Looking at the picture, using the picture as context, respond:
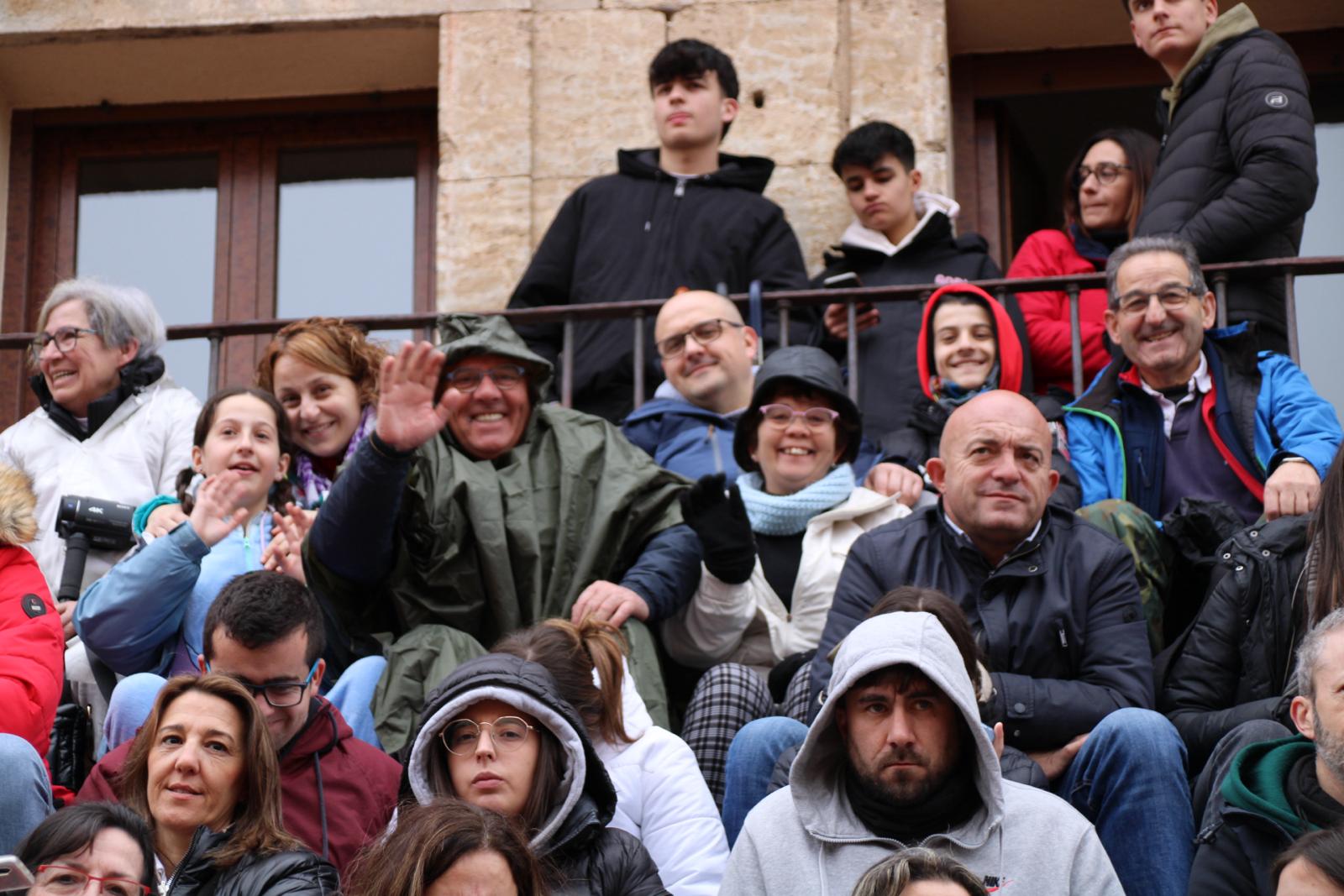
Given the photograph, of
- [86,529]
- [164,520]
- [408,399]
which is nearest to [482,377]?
[408,399]

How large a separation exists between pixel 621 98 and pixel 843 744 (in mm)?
5366

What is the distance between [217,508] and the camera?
21.7 feet

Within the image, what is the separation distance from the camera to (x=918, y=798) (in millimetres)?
5184

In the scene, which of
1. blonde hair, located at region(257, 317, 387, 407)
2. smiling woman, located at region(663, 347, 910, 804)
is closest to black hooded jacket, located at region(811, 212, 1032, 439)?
smiling woman, located at region(663, 347, 910, 804)

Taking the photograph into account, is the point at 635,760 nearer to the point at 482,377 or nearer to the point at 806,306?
the point at 482,377

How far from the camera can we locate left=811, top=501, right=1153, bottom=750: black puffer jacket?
5.95 meters

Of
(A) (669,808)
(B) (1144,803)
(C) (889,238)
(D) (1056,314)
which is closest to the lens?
(B) (1144,803)

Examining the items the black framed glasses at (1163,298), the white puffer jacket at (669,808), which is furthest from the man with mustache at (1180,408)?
the white puffer jacket at (669,808)

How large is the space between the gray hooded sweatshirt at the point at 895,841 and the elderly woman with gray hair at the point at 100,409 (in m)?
Answer: 3.16

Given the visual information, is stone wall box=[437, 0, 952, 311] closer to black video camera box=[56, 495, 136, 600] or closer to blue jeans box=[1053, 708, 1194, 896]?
black video camera box=[56, 495, 136, 600]

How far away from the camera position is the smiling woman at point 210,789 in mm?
5270

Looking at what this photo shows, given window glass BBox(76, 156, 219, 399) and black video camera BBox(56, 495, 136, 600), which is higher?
window glass BBox(76, 156, 219, 399)

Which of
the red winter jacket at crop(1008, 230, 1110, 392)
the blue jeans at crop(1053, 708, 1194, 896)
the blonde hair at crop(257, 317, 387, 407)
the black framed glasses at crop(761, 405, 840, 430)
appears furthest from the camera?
the red winter jacket at crop(1008, 230, 1110, 392)

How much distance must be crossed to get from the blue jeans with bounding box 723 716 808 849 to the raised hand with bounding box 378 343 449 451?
4.32 ft
